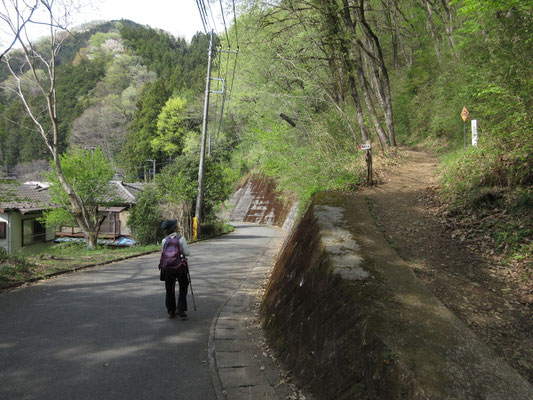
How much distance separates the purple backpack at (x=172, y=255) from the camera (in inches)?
229

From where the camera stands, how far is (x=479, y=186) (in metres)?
6.99

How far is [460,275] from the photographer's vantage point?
478 centimetres

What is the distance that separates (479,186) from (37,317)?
8.02 metres

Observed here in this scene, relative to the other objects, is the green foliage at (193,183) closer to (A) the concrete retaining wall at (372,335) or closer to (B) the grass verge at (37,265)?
(B) the grass verge at (37,265)

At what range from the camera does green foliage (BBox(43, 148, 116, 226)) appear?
19.1 m

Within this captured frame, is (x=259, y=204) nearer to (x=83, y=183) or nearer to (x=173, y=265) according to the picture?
(x=83, y=183)

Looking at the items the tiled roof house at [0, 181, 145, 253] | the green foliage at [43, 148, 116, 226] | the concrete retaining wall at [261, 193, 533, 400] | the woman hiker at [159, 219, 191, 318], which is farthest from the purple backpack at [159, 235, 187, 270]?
the tiled roof house at [0, 181, 145, 253]

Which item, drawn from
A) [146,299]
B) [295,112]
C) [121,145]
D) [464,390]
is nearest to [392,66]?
[295,112]

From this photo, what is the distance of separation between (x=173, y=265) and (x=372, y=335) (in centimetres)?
365

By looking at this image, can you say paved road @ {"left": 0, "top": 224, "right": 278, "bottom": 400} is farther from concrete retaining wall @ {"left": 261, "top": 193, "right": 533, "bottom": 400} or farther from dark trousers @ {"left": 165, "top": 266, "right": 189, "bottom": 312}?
concrete retaining wall @ {"left": 261, "top": 193, "right": 533, "bottom": 400}

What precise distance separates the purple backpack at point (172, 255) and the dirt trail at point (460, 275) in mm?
3383

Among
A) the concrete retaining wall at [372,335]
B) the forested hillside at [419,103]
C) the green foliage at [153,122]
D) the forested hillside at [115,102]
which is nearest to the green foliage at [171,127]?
the green foliage at [153,122]

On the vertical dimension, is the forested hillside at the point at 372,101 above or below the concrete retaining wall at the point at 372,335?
above

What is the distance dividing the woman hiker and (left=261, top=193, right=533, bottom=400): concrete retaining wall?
158 centimetres
